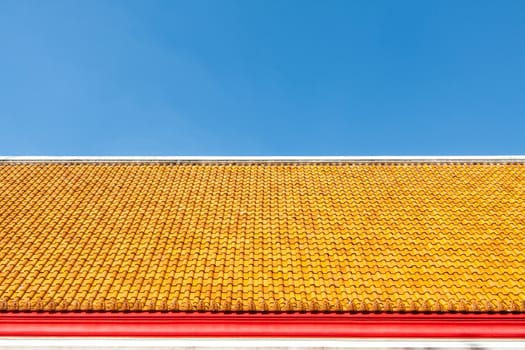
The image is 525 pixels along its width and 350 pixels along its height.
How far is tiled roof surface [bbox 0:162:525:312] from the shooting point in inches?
281

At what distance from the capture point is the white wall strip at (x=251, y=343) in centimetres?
651

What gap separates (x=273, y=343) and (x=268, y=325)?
218mm

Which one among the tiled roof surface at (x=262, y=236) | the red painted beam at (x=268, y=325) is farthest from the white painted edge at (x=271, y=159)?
the red painted beam at (x=268, y=325)

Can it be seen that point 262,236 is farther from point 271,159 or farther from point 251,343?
point 271,159

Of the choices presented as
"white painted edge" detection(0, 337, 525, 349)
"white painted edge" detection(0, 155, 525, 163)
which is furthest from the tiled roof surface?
"white painted edge" detection(0, 337, 525, 349)

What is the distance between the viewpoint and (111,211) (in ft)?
33.1

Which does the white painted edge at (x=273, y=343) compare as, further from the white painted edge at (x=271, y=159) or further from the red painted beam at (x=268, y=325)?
the white painted edge at (x=271, y=159)

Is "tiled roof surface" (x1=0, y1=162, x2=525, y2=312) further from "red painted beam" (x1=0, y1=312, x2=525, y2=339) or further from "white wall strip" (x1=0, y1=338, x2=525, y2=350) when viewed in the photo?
"white wall strip" (x1=0, y1=338, x2=525, y2=350)

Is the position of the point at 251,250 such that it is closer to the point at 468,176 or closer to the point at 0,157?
the point at 468,176

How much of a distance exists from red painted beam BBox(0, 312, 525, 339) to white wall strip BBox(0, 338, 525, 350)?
7 centimetres

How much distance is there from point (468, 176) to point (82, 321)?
8518mm

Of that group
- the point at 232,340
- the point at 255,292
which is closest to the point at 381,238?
the point at 255,292

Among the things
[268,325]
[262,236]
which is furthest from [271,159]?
[268,325]

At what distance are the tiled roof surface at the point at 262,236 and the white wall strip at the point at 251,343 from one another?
38cm
